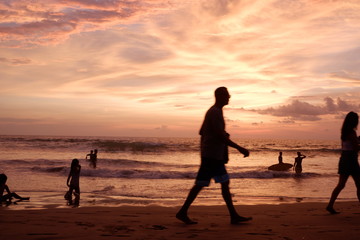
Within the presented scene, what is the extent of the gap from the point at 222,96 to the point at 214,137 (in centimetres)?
66

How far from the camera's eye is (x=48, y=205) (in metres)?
8.45

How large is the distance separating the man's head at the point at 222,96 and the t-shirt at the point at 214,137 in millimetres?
122

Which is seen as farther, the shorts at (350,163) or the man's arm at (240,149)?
the shorts at (350,163)

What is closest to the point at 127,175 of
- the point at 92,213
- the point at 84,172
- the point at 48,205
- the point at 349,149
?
the point at 84,172

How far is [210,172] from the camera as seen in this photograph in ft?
16.7

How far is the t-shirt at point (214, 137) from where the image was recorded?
5059mm

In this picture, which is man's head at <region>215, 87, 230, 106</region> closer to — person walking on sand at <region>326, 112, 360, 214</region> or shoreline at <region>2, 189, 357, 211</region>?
person walking on sand at <region>326, 112, 360, 214</region>

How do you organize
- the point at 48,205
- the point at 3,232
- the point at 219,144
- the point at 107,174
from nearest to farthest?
the point at 3,232, the point at 219,144, the point at 48,205, the point at 107,174

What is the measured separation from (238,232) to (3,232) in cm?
315

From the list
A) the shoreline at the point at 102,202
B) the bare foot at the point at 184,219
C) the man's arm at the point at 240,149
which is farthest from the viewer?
the shoreline at the point at 102,202

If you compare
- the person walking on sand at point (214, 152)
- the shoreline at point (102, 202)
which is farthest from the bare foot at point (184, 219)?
the shoreline at point (102, 202)

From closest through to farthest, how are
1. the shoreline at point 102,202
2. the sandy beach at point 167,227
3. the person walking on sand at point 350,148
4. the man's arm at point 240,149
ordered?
the sandy beach at point 167,227, the man's arm at point 240,149, the person walking on sand at point 350,148, the shoreline at point 102,202

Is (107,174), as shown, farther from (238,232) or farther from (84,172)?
(238,232)

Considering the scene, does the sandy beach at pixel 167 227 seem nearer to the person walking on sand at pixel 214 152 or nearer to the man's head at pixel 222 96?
the person walking on sand at pixel 214 152
